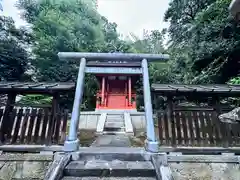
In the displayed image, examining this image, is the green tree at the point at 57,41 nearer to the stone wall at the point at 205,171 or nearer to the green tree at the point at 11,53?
the green tree at the point at 11,53

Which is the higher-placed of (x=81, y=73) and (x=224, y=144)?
(x=81, y=73)

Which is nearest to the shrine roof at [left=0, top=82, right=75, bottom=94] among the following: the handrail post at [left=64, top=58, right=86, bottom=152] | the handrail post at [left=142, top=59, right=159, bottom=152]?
the handrail post at [left=64, top=58, right=86, bottom=152]

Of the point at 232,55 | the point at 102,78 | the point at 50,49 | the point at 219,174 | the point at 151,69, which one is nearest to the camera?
the point at 219,174

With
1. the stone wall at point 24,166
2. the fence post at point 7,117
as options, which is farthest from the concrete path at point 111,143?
the fence post at point 7,117

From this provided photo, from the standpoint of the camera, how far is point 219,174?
404 cm

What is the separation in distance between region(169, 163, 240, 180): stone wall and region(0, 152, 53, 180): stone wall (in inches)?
116

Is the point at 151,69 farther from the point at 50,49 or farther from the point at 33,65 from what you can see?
the point at 33,65

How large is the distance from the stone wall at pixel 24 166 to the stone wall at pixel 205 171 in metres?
2.95

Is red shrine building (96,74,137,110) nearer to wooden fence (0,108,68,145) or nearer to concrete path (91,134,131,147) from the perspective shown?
concrete path (91,134,131,147)

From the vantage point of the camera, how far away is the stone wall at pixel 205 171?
13.1 feet

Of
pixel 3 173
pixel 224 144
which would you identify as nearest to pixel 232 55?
pixel 224 144

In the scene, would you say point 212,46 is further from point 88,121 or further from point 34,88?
point 34,88

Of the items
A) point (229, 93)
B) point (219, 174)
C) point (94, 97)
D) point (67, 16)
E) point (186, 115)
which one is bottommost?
point (219, 174)

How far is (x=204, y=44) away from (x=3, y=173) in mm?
11836
